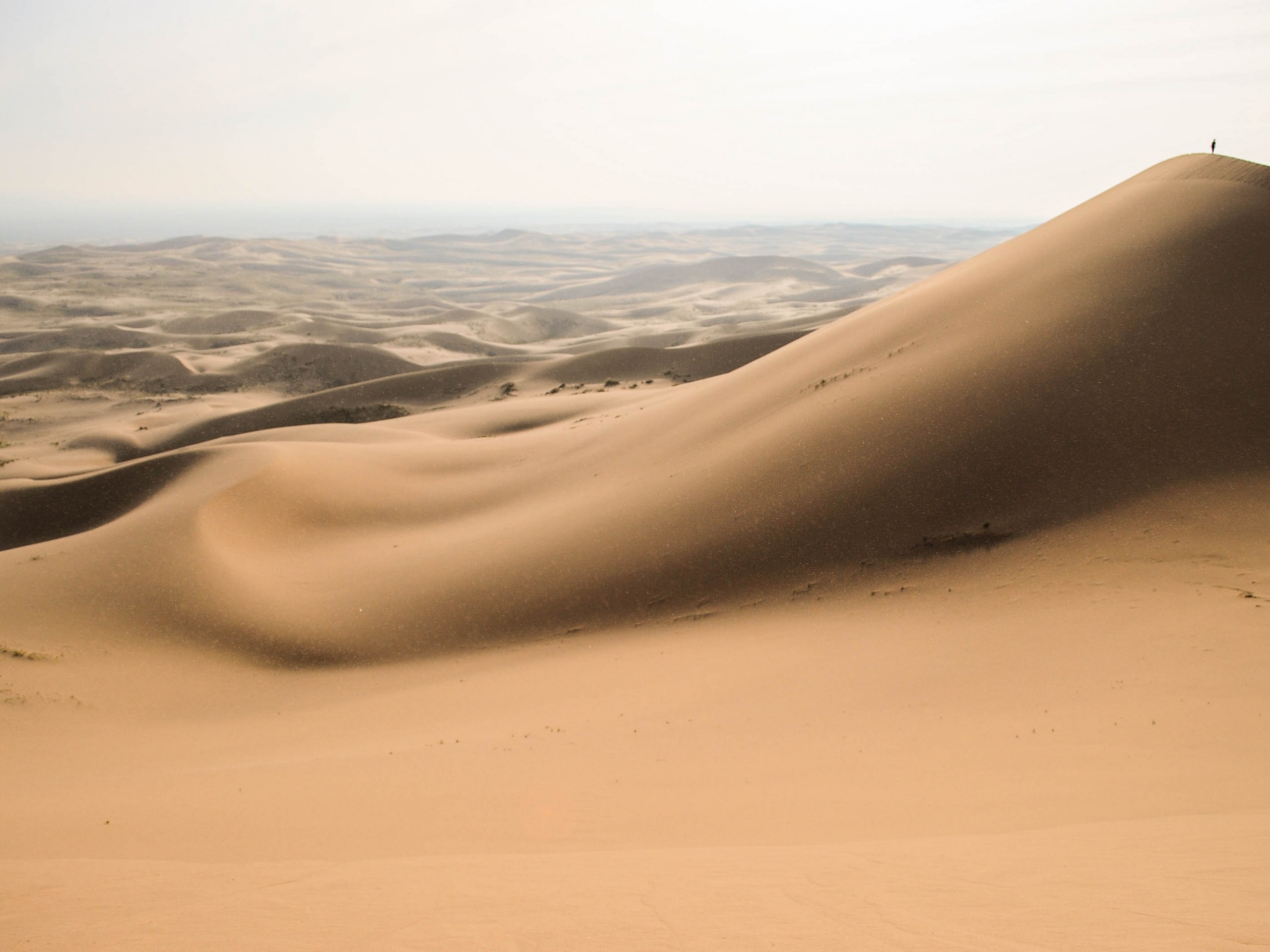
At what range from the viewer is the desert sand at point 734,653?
4.70 metres

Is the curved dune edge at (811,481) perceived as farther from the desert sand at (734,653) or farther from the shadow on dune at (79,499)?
the shadow on dune at (79,499)

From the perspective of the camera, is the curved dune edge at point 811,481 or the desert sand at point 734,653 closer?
the desert sand at point 734,653

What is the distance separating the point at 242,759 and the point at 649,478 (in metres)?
8.49

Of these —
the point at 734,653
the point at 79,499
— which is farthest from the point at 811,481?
the point at 79,499

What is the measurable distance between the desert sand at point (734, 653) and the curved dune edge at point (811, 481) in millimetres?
73

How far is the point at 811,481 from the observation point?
13.1 meters

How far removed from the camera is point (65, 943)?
4.28 metres

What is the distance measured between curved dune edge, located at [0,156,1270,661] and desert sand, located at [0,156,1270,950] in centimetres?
7

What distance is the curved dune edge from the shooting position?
11812 millimetres

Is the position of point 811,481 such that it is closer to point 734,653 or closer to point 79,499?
point 734,653

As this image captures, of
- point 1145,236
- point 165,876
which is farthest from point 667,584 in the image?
point 1145,236

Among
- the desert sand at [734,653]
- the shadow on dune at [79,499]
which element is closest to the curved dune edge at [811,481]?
the desert sand at [734,653]

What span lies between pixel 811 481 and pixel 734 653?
401 cm

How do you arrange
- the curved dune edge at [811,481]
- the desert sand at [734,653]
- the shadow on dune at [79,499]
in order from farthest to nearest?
the shadow on dune at [79,499]
the curved dune edge at [811,481]
the desert sand at [734,653]
